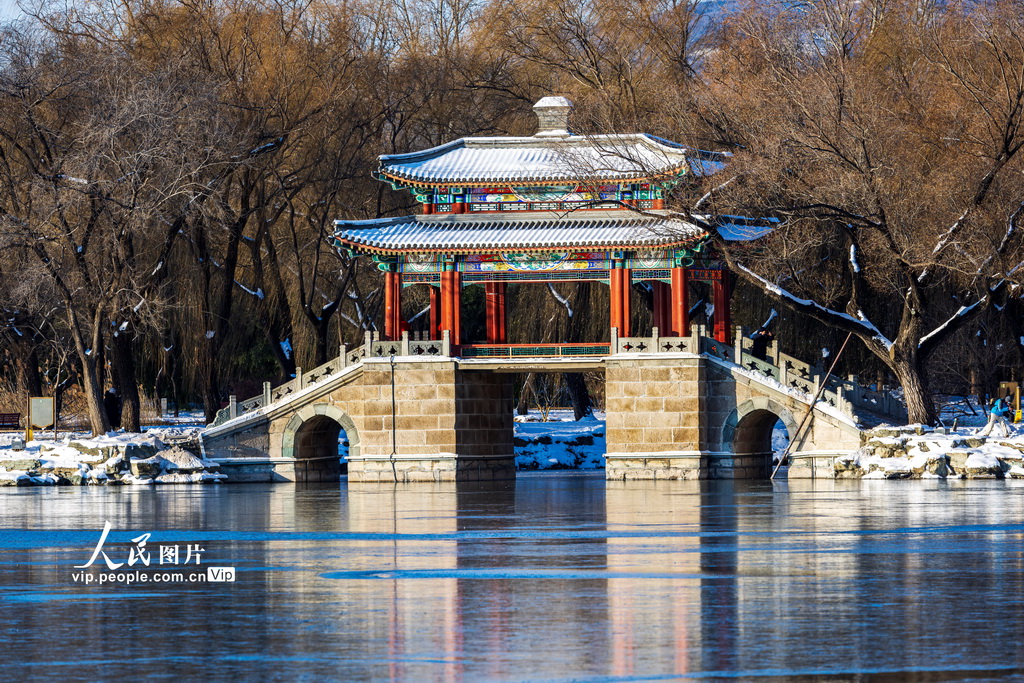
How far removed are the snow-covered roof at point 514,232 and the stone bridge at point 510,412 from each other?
245 cm

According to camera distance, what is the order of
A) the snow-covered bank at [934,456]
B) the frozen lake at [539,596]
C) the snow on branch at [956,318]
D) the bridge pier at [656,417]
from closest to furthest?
the frozen lake at [539,596] → the snow-covered bank at [934,456] → the snow on branch at [956,318] → the bridge pier at [656,417]

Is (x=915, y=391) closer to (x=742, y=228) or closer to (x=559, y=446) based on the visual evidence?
(x=742, y=228)

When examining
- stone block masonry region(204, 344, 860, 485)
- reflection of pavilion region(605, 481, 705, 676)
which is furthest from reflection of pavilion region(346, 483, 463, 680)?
stone block masonry region(204, 344, 860, 485)

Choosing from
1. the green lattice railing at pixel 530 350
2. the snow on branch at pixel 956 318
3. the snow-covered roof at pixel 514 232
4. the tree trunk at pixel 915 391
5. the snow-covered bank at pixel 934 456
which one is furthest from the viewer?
the green lattice railing at pixel 530 350

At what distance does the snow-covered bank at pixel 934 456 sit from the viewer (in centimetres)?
3756

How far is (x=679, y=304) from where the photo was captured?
42469 millimetres

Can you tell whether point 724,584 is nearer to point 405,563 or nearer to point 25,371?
point 405,563

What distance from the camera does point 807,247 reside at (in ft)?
141

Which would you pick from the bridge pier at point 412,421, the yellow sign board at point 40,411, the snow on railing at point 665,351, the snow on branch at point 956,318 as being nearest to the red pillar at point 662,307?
the snow on railing at point 665,351

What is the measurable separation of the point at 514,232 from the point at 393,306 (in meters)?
3.81

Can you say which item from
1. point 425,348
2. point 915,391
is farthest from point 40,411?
point 915,391

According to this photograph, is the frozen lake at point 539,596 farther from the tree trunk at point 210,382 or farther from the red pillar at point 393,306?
the tree trunk at point 210,382

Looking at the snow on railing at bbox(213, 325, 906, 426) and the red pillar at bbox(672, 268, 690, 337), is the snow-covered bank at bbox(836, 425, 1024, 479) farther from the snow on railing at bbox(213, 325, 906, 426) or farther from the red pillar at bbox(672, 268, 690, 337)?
the red pillar at bbox(672, 268, 690, 337)

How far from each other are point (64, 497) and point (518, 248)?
13.2m
